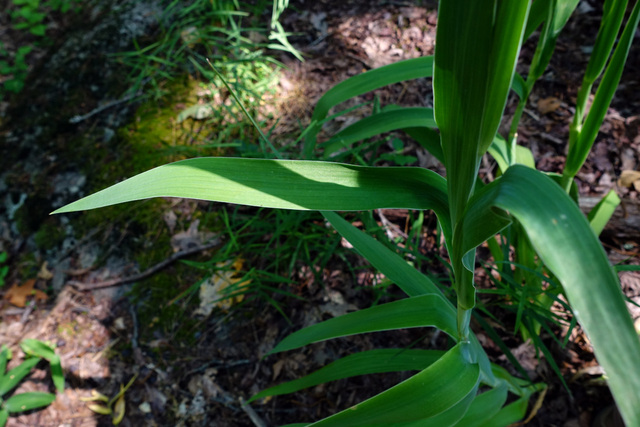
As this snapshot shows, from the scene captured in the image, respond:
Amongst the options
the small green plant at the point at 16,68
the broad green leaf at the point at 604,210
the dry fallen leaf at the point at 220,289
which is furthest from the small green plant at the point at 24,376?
the broad green leaf at the point at 604,210

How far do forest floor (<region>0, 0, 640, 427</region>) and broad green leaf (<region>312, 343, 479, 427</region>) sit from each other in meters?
0.49

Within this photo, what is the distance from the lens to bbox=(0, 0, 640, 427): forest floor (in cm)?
126

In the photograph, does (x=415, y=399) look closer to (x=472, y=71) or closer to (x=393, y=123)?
(x=472, y=71)

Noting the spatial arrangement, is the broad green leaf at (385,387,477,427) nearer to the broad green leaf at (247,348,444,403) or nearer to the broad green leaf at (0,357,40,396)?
the broad green leaf at (247,348,444,403)

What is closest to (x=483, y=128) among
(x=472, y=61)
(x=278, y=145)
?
(x=472, y=61)

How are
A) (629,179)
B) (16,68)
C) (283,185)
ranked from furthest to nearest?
(16,68)
(629,179)
(283,185)

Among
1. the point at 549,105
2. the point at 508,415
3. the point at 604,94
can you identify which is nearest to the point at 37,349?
the point at 508,415

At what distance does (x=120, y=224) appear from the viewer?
175cm

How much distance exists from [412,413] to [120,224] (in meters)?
1.54

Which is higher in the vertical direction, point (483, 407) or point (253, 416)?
point (483, 407)

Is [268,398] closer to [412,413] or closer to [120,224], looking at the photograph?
[412,413]

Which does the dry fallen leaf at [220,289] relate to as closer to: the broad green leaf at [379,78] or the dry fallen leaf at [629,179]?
the broad green leaf at [379,78]

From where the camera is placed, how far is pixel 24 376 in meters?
1.55

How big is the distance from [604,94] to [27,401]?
1953mm
